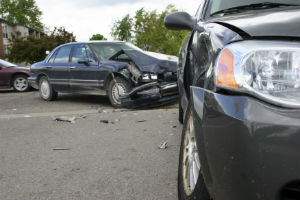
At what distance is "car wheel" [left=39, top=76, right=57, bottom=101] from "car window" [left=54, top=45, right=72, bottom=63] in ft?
2.51

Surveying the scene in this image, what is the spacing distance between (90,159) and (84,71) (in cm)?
473

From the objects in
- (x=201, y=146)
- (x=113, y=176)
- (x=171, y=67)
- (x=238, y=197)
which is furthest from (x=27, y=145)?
(x=171, y=67)

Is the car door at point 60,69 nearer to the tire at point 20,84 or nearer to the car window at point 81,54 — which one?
the car window at point 81,54

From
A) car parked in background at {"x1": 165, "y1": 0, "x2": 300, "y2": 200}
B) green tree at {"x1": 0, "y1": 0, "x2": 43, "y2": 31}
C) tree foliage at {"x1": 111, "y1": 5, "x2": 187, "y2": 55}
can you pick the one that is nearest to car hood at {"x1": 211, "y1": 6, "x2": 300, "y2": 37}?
car parked in background at {"x1": 165, "y1": 0, "x2": 300, "y2": 200}

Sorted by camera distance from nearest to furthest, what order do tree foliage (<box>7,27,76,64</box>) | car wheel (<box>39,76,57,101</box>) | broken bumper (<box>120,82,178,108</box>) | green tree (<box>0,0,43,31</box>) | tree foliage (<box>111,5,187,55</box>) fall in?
broken bumper (<box>120,82,178,108</box>)
car wheel (<box>39,76,57,101</box>)
tree foliage (<box>7,27,76,64</box>)
tree foliage (<box>111,5,187,55</box>)
green tree (<box>0,0,43,31</box>)

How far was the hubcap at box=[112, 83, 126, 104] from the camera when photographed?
7053 mm

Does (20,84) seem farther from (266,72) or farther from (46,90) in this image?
(266,72)

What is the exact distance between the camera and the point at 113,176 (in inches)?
111

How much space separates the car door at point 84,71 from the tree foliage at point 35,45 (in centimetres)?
3175

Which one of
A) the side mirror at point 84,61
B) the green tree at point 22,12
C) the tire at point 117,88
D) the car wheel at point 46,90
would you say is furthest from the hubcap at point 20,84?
the green tree at point 22,12

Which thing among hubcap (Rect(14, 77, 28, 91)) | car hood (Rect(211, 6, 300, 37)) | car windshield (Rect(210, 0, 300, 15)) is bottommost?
hubcap (Rect(14, 77, 28, 91))

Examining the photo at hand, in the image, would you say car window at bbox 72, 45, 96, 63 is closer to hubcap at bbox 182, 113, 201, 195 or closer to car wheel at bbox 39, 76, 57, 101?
car wheel at bbox 39, 76, 57, 101

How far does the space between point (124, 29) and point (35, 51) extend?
84.6ft

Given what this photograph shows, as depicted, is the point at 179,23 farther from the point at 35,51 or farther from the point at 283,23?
the point at 35,51
